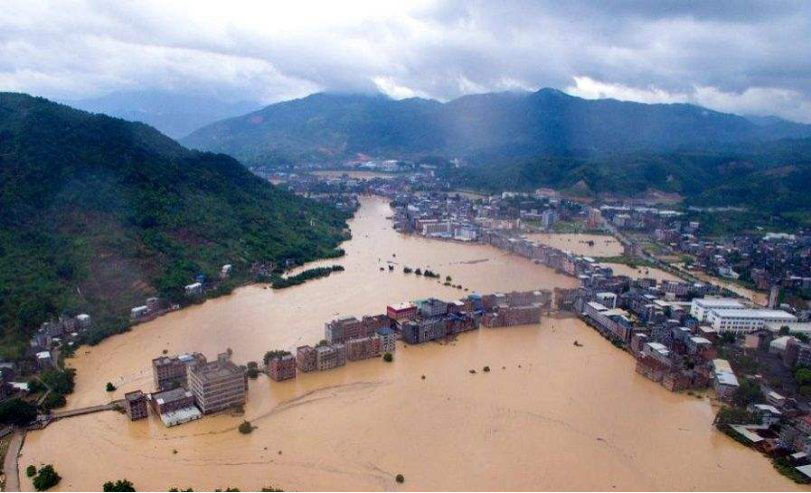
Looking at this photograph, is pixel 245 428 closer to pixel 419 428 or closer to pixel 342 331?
pixel 419 428

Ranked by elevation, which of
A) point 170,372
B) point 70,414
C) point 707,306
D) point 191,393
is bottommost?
point 70,414

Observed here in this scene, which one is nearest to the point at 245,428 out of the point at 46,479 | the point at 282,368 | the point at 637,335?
the point at 282,368

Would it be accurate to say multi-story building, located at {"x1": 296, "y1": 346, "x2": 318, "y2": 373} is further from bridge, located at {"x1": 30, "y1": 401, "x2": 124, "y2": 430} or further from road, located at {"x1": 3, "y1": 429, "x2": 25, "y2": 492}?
road, located at {"x1": 3, "y1": 429, "x2": 25, "y2": 492}

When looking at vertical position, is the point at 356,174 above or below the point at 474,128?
below

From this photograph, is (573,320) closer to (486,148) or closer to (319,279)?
(319,279)

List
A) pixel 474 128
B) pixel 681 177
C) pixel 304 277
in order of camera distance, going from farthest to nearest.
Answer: pixel 474 128 < pixel 681 177 < pixel 304 277

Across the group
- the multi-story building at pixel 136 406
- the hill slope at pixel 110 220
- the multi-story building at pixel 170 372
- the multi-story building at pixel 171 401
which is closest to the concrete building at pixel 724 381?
the multi-story building at pixel 171 401

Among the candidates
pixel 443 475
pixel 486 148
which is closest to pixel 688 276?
pixel 443 475
